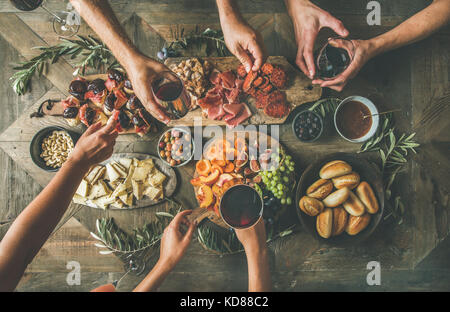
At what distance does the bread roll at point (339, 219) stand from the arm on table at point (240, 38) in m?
0.82

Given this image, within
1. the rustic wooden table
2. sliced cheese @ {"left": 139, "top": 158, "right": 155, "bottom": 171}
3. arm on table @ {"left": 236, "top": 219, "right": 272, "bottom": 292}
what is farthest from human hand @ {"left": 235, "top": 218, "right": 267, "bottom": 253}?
sliced cheese @ {"left": 139, "top": 158, "right": 155, "bottom": 171}

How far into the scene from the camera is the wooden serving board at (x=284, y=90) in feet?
4.83

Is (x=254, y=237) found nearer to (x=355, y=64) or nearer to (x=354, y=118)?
(x=354, y=118)

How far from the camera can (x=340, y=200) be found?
1333mm

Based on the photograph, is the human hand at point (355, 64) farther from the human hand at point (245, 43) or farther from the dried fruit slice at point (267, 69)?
the human hand at point (245, 43)

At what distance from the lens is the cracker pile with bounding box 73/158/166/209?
1460 mm

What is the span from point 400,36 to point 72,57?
182 centimetres

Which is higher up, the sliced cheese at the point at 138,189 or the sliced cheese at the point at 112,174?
the sliced cheese at the point at 112,174

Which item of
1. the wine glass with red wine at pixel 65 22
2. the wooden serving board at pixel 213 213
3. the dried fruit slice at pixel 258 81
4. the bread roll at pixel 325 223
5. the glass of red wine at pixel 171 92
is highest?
the wine glass with red wine at pixel 65 22

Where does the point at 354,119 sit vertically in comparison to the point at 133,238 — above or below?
above

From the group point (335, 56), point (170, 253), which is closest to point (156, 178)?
point (170, 253)

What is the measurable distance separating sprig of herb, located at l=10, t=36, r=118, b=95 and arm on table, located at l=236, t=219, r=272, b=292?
3.84ft

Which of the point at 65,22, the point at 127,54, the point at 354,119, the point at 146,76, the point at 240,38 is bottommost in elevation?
the point at 354,119

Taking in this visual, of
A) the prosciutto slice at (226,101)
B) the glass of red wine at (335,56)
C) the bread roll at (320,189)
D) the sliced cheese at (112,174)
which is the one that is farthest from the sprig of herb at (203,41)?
the bread roll at (320,189)
